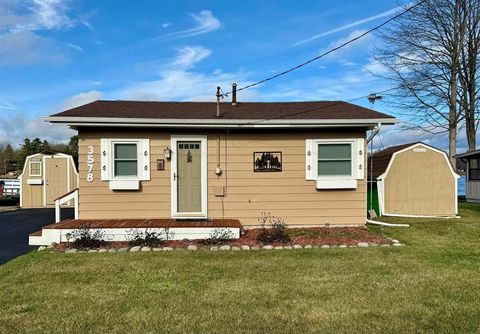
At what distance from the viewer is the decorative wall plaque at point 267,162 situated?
916 cm

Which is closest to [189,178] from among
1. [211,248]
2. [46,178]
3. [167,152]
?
[167,152]

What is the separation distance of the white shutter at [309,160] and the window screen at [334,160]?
0.19 meters

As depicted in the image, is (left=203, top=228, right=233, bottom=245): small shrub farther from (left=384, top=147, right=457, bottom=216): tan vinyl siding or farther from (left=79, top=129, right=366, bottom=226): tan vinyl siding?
(left=384, top=147, right=457, bottom=216): tan vinyl siding

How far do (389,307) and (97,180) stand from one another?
683cm

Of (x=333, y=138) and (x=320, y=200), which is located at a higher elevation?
(x=333, y=138)

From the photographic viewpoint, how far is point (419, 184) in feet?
37.8

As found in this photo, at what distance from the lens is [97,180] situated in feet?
28.9

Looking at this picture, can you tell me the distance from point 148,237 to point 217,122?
2958 millimetres

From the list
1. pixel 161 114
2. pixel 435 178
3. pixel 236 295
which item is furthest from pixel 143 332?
pixel 435 178

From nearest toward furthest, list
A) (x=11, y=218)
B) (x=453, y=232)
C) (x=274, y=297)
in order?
(x=274, y=297)
(x=453, y=232)
(x=11, y=218)

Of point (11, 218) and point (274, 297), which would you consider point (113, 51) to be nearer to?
point (11, 218)

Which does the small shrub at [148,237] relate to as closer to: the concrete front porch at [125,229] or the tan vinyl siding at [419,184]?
the concrete front porch at [125,229]

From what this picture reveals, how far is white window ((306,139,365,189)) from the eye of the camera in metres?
9.09

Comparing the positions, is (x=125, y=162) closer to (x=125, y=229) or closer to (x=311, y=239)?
(x=125, y=229)
